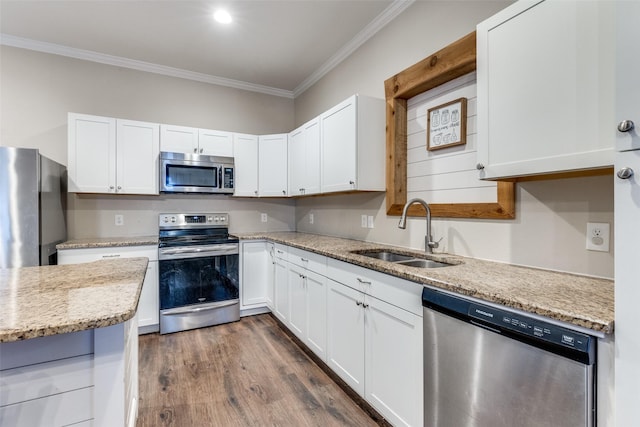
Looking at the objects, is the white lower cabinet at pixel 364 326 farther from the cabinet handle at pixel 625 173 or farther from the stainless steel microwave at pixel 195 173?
the stainless steel microwave at pixel 195 173

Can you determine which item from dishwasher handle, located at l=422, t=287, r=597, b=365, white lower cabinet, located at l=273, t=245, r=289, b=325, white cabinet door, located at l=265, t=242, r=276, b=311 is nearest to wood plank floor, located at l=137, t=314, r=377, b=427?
white lower cabinet, located at l=273, t=245, r=289, b=325

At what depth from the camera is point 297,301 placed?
273cm

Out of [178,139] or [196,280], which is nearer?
[196,280]

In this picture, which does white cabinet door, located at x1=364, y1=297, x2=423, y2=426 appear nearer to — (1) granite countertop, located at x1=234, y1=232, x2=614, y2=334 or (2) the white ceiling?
(1) granite countertop, located at x1=234, y1=232, x2=614, y2=334

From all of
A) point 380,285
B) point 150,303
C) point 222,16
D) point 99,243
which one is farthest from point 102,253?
point 380,285

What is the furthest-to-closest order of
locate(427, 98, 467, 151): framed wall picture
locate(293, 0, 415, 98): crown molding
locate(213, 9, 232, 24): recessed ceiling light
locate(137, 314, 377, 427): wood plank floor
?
locate(213, 9, 232, 24): recessed ceiling light
locate(293, 0, 415, 98): crown molding
locate(427, 98, 467, 151): framed wall picture
locate(137, 314, 377, 427): wood plank floor

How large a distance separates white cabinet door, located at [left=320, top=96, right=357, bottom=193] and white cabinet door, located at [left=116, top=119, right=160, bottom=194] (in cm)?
178

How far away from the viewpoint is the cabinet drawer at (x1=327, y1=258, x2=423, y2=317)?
1475mm

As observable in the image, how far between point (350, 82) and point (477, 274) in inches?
92.2

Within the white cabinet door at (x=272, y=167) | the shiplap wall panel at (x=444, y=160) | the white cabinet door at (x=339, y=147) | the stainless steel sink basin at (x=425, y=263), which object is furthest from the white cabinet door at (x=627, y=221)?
the white cabinet door at (x=272, y=167)

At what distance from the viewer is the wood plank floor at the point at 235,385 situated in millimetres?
1842

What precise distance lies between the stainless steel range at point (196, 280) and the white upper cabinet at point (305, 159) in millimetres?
930

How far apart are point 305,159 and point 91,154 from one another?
2055 mm

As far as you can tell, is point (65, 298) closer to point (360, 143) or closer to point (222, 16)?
point (360, 143)
